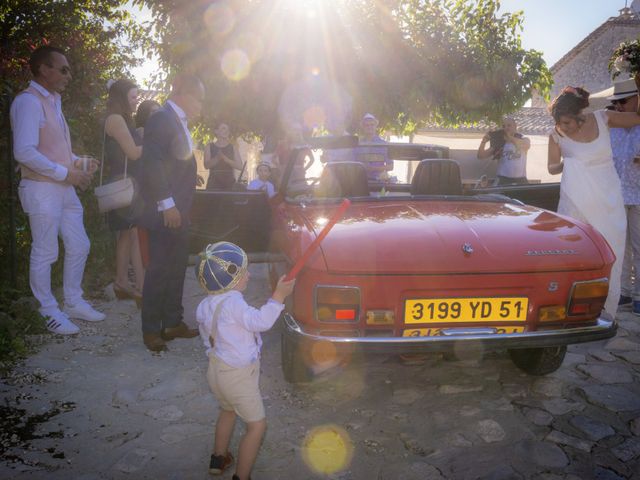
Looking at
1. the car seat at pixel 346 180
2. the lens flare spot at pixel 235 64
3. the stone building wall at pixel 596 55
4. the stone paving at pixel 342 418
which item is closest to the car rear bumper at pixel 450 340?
the stone paving at pixel 342 418

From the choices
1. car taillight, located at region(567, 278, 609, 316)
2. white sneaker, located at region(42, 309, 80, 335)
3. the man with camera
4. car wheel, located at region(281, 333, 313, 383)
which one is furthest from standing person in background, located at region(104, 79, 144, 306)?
the man with camera

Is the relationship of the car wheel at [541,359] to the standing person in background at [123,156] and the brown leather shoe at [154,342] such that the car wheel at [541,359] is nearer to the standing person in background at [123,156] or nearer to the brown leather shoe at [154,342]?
the brown leather shoe at [154,342]

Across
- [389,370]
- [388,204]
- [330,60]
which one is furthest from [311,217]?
[330,60]

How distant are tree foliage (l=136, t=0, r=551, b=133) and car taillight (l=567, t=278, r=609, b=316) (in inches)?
426

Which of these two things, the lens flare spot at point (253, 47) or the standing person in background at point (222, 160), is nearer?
the standing person in background at point (222, 160)

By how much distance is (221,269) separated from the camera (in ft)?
8.09

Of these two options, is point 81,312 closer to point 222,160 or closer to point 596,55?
point 222,160

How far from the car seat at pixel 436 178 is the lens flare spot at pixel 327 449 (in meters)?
1.94

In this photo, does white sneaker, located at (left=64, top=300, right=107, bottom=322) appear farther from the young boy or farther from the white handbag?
the young boy

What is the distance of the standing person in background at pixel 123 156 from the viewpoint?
4.85 meters

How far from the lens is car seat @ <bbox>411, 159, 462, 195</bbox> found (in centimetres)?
426

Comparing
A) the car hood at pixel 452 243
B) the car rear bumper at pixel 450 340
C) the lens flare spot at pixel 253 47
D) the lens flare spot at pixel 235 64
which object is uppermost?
the lens flare spot at pixel 253 47

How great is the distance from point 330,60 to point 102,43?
6.78m

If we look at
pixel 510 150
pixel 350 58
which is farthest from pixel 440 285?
pixel 350 58
